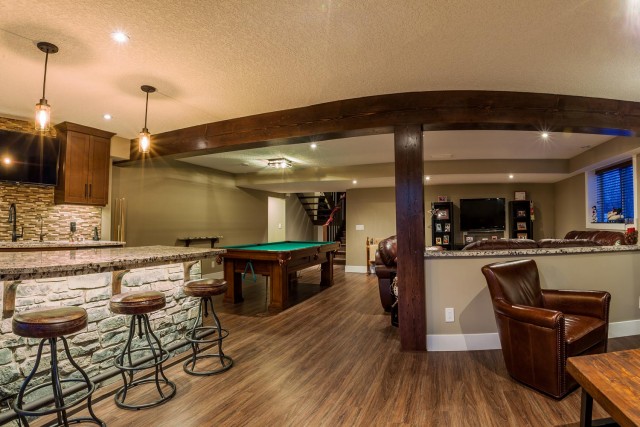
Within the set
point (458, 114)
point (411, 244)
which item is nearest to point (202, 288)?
point (411, 244)

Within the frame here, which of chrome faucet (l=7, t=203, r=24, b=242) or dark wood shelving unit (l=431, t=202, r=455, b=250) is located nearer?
chrome faucet (l=7, t=203, r=24, b=242)

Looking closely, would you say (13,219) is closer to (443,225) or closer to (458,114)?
(458,114)

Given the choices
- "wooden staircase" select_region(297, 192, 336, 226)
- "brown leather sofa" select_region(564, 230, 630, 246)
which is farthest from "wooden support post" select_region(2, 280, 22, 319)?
"wooden staircase" select_region(297, 192, 336, 226)

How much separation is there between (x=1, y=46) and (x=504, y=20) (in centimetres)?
359

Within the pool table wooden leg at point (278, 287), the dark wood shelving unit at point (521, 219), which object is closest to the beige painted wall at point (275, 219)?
the pool table wooden leg at point (278, 287)

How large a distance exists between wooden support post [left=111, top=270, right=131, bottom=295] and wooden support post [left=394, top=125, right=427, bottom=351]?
2.44 m

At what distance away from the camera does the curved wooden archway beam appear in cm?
309

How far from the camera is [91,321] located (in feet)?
7.57

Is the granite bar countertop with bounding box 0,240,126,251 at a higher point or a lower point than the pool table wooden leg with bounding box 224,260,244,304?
→ higher

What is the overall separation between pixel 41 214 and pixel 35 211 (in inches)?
2.8

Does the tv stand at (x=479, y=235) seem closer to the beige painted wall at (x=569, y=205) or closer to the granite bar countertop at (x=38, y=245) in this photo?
the beige painted wall at (x=569, y=205)

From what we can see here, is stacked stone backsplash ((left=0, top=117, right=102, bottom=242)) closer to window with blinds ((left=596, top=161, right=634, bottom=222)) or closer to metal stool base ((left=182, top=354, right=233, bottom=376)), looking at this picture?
metal stool base ((left=182, top=354, right=233, bottom=376))

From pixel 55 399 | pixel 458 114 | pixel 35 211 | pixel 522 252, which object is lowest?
pixel 55 399

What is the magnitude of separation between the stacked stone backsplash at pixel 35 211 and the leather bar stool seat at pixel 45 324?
316cm
